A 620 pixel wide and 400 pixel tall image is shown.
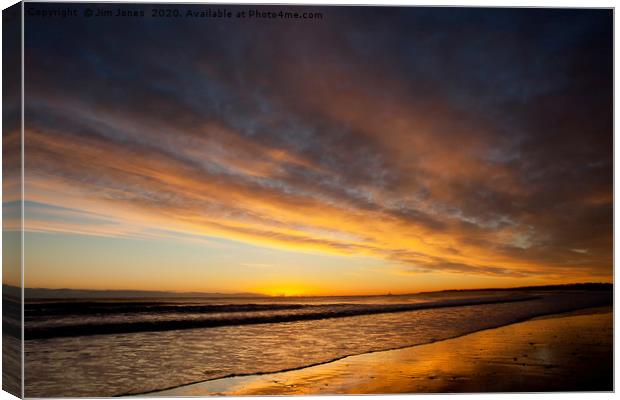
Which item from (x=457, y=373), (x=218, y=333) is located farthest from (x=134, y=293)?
(x=457, y=373)

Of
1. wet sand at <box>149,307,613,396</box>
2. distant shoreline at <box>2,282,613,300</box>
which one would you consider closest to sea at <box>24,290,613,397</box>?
distant shoreline at <box>2,282,613,300</box>

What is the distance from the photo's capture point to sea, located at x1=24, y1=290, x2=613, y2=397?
549 cm

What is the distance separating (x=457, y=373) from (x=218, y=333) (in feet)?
13.8

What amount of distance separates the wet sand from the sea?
260 mm

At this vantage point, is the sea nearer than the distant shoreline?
No

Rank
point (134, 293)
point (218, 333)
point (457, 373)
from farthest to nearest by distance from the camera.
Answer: point (218, 333), point (134, 293), point (457, 373)

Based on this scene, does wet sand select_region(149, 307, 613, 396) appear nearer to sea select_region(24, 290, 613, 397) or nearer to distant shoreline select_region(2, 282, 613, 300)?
sea select_region(24, 290, 613, 397)

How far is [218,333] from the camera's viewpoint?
893 centimetres

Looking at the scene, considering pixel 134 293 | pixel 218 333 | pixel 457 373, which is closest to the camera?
pixel 457 373

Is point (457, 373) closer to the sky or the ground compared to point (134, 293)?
closer to the ground

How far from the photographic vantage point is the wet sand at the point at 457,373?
5383 millimetres

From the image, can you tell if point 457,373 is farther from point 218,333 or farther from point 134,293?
point 218,333

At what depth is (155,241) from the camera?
612 centimetres

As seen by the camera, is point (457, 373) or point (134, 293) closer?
point (457, 373)
